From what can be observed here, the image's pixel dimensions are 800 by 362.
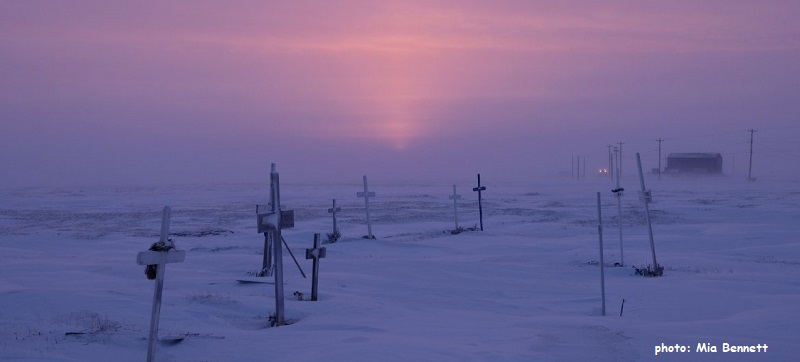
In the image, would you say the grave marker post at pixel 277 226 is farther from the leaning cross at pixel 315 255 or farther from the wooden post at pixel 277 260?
the leaning cross at pixel 315 255

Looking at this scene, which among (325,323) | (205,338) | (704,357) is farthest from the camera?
(325,323)

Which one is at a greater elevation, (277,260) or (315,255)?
(277,260)

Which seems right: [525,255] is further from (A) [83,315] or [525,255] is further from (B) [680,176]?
(B) [680,176]

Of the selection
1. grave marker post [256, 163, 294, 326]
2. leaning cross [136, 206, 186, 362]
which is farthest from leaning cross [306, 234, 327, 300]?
leaning cross [136, 206, 186, 362]

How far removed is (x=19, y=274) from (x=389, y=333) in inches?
446

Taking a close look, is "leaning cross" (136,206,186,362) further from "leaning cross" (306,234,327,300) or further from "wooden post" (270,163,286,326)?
"leaning cross" (306,234,327,300)

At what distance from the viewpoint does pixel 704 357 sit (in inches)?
362

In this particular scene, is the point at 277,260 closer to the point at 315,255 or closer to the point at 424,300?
the point at 315,255

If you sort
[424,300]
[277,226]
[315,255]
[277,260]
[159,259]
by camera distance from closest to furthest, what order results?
[159,259] → [277,260] → [277,226] → [315,255] → [424,300]

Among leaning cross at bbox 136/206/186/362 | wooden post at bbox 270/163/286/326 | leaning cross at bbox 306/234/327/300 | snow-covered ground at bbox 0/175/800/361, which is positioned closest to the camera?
leaning cross at bbox 136/206/186/362

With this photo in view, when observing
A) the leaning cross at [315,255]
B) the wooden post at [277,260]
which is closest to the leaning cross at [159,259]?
the wooden post at [277,260]

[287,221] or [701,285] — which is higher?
[287,221]

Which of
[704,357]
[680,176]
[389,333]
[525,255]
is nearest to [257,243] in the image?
[525,255]

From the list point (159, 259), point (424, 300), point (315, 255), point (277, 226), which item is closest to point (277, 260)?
point (277, 226)
